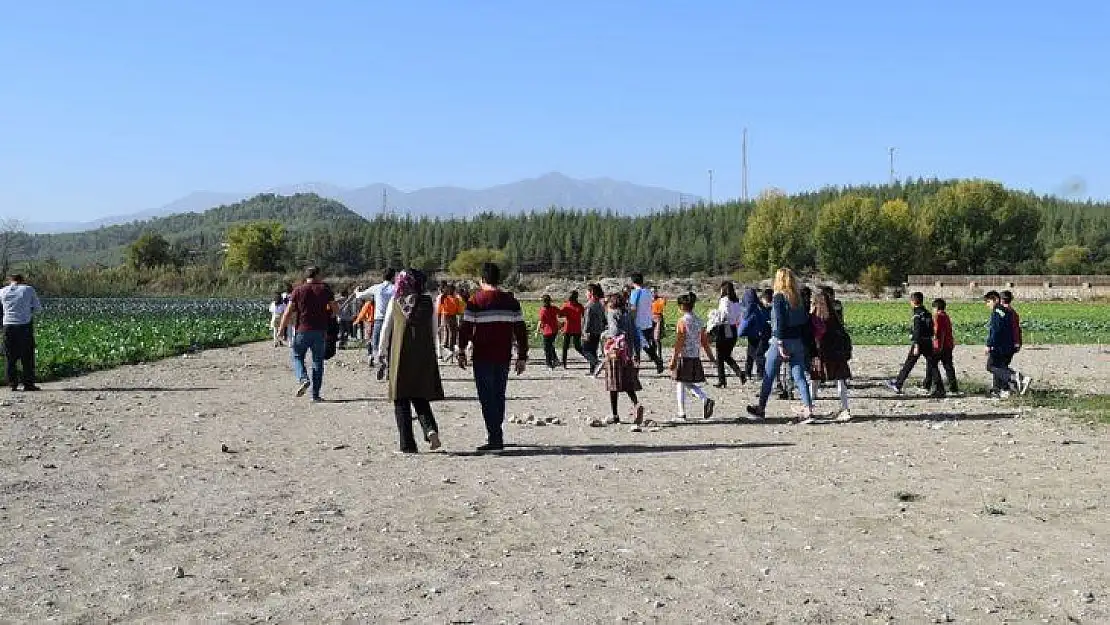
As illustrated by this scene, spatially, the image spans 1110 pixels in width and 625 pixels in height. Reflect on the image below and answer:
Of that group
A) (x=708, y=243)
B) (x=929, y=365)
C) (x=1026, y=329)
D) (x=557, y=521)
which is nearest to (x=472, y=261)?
(x=708, y=243)

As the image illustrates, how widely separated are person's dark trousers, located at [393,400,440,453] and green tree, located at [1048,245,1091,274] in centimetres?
12767

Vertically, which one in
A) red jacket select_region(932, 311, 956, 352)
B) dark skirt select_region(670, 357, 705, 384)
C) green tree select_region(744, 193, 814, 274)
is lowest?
dark skirt select_region(670, 357, 705, 384)

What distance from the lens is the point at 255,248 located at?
17462 cm

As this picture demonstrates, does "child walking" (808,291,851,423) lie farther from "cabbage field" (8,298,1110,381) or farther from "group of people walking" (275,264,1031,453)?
"cabbage field" (8,298,1110,381)

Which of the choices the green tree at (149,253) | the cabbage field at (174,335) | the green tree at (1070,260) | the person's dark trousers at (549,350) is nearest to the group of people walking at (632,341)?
the person's dark trousers at (549,350)

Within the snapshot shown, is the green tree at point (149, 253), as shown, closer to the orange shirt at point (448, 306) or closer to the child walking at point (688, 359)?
the orange shirt at point (448, 306)

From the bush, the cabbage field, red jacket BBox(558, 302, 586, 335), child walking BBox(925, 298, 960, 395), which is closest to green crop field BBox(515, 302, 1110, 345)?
the cabbage field

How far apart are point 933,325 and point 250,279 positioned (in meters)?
129

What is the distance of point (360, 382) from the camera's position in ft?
73.8

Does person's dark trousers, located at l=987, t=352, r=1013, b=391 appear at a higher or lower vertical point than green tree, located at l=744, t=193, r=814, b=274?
lower

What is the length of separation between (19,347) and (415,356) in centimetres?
1033

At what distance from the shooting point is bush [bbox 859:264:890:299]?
380 feet

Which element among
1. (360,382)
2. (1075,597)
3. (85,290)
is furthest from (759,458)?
(85,290)

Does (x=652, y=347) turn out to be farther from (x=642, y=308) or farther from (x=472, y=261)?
(x=472, y=261)
